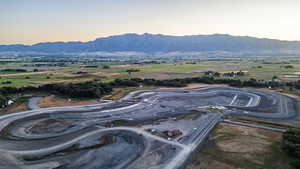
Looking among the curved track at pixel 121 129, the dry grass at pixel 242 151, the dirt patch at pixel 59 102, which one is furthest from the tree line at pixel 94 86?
the dry grass at pixel 242 151

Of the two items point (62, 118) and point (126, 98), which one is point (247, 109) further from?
point (62, 118)

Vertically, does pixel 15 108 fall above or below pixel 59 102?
below

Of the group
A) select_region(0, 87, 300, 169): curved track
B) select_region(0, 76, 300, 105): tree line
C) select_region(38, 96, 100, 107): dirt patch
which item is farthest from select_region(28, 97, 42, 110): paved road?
select_region(0, 76, 300, 105): tree line

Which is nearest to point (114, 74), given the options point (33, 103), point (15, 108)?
point (33, 103)

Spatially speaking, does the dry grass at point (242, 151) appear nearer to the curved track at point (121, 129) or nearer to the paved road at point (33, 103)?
the curved track at point (121, 129)

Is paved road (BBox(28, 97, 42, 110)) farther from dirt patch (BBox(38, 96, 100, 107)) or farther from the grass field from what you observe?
the grass field

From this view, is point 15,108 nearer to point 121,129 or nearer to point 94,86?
point 94,86
